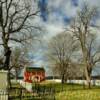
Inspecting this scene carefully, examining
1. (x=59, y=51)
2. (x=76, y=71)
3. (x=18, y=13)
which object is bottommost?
(x=76, y=71)

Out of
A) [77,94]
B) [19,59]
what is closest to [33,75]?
[77,94]

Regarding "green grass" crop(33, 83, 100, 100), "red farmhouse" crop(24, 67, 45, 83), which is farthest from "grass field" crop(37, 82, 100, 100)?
"red farmhouse" crop(24, 67, 45, 83)

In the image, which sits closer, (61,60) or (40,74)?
(40,74)

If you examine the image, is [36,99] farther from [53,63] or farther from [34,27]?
[53,63]

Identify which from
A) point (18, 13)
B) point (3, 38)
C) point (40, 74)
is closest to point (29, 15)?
point (18, 13)

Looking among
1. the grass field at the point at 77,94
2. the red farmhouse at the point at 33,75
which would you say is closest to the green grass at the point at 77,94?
the grass field at the point at 77,94

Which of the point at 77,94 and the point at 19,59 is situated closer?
the point at 77,94

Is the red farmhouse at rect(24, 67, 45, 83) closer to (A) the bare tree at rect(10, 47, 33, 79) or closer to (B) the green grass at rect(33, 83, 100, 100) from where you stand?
(B) the green grass at rect(33, 83, 100, 100)

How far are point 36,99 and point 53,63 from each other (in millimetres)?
64932

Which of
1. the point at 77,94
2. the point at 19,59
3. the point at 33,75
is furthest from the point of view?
the point at 19,59

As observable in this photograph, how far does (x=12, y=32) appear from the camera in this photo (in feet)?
136

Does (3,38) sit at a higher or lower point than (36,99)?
higher

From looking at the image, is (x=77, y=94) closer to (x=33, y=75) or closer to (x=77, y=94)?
(x=77, y=94)

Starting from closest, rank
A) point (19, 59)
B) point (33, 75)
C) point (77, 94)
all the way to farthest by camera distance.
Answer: point (33, 75) → point (77, 94) → point (19, 59)
